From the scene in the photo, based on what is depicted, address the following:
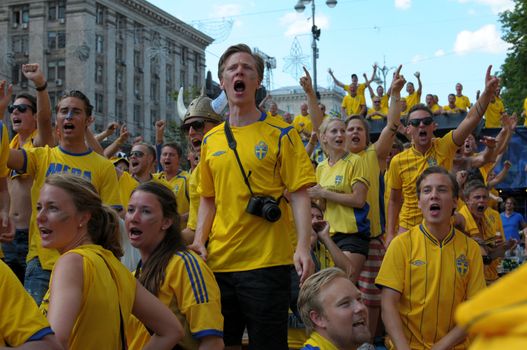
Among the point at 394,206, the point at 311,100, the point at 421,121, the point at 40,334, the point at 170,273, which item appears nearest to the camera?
the point at 40,334

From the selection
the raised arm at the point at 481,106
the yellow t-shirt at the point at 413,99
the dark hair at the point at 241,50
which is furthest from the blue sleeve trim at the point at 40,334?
the yellow t-shirt at the point at 413,99

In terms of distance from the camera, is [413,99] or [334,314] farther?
[413,99]

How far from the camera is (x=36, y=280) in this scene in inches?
197

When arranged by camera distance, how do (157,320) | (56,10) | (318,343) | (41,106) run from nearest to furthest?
(157,320)
(318,343)
(41,106)
(56,10)

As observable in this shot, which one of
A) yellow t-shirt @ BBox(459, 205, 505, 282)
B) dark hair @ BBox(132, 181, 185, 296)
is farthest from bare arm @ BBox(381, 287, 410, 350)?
yellow t-shirt @ BBox(459, 205, 505, 282)

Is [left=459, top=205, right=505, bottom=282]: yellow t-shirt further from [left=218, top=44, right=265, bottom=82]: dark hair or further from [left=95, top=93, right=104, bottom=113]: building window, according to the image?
[left=95, top=93, right=104, bottom=113]: building window

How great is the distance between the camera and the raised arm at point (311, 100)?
5.89m

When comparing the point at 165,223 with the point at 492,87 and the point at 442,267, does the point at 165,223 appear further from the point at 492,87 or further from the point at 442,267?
the point at 492,87

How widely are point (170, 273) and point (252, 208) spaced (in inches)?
25.6

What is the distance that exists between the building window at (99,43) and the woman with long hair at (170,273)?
50504 mm

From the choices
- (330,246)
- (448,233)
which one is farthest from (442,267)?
(330,246)

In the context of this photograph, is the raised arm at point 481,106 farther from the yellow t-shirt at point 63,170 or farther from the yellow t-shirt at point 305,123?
the yellow t-shirt at point 305,123

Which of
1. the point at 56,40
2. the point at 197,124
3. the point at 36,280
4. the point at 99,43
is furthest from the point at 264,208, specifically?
the point at 56,40

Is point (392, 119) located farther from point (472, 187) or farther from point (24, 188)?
point (24, 188)
